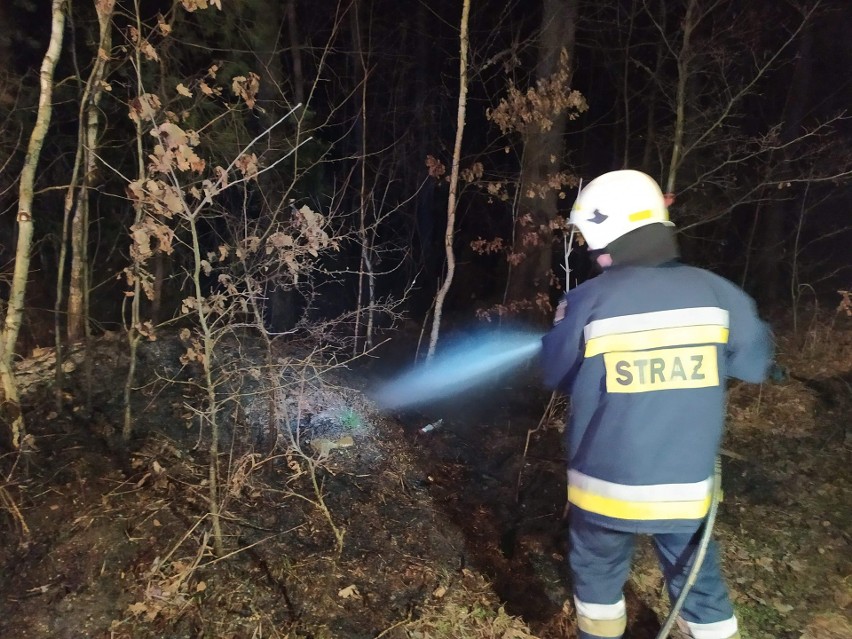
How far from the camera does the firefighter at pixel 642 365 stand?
223cm

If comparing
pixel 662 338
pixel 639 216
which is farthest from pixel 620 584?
pixel 639 216

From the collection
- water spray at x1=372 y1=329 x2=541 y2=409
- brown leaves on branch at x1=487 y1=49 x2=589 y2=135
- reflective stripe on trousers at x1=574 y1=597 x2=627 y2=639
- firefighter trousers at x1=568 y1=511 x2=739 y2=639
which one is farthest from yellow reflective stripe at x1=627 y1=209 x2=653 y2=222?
brown leaves on branch at x1=487 y1=49 x2=589 y2=135

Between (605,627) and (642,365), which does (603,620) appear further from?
(642,365)

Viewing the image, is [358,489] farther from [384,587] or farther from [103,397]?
[103,397]

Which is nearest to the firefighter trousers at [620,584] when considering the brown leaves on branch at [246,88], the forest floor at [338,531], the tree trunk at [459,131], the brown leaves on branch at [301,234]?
the forest floor at [338,531]

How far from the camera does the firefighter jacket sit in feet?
7.30

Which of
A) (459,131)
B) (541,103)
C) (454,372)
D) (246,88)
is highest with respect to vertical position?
(541,103)

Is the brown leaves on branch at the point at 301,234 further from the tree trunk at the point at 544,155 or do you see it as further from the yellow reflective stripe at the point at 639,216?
the tree trunk at the point at 544,155

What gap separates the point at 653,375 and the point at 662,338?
0.15m

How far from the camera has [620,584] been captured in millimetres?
2619

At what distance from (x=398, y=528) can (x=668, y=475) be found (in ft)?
7.07

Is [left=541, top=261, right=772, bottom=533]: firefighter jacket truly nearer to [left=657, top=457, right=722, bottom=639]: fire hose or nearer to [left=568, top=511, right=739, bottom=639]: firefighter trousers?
[left=657, top=457, right=722, bottom=639]: fire hose

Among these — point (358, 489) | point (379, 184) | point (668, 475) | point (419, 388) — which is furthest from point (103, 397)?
point (379, 184)

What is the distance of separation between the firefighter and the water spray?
3655 millimetres
